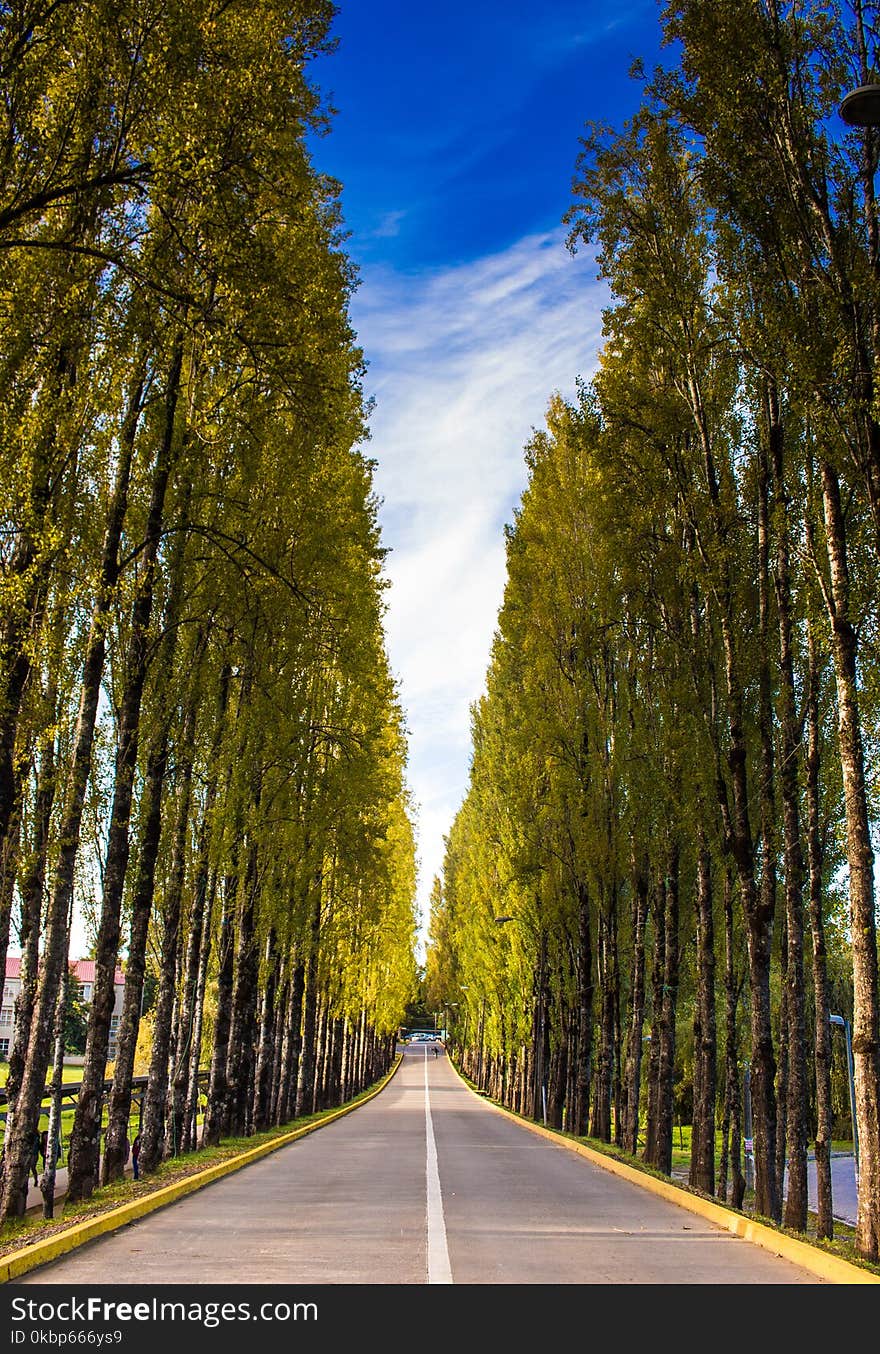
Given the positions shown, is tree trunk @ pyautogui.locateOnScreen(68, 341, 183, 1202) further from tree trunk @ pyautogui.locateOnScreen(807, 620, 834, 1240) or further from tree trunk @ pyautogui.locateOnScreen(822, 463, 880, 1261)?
tree trunk @ pyautogui.locateOnScreen(807, 620, 834, 1240)

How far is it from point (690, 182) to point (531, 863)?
1690 cm

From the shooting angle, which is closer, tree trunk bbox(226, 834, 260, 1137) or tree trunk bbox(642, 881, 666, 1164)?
tree trunk bbox(642, 881, 666, 1164)

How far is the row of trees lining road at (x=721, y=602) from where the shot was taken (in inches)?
480

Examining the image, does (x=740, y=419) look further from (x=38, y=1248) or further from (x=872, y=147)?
(x=38, y=1248)

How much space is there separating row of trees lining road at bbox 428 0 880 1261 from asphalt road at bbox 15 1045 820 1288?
307 cm

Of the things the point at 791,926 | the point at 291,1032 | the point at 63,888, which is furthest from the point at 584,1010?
the point at 63,888

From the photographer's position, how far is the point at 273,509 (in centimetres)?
1706

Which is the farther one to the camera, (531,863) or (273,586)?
(531,863)

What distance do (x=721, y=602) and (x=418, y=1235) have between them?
32.6 ft

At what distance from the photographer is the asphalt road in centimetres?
685

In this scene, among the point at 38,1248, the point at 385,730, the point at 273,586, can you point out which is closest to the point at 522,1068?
the point at 385,730

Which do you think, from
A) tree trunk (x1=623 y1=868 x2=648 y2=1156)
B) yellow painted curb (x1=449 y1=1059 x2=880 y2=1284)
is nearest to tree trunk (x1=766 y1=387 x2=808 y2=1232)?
yellow painted curb (x1=449 y1=1059 x2=880 y2=1284)

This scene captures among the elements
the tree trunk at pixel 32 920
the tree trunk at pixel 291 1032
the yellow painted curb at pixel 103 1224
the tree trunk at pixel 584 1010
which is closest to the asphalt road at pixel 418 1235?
the yellow painted curb at pixel 103 1224

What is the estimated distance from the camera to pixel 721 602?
612 inches
